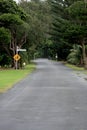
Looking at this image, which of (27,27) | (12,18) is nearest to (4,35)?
(12,18)

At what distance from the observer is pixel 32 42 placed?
218 feet

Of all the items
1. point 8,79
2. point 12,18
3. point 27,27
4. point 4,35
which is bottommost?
point 8,79

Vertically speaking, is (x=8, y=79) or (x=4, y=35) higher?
(x=4, y=35)

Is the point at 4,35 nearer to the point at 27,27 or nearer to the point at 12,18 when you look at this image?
the point at 12,18

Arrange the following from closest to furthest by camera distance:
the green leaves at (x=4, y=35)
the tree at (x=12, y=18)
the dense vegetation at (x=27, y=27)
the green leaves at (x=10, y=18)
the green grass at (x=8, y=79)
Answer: the green grass at (x=8, y=79)
the green leaves at (x=4, y=35)
the green leaves at (x=10, y=18)
the tree at (x=12, y=18)
the dense vegetation at (x=27, y=27)

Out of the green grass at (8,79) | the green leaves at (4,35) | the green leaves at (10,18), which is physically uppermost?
the green leaves at (10,18)

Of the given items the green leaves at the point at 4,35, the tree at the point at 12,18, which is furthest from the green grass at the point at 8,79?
the tree at the point at 12,18

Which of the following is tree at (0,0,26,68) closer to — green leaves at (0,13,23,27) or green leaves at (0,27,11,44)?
green leaves at (0,13,23,27)

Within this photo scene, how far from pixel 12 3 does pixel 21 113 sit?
48.9 metres

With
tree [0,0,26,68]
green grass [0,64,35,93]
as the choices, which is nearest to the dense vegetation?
tree [0,0,26,68]

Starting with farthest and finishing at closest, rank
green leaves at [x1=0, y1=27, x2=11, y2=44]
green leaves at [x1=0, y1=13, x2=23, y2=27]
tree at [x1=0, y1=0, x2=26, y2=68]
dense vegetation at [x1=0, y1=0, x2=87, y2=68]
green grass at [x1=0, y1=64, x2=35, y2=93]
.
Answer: dense vegetation at [x1=0, y1=0, x2=87, y2=68] → tree at [x1=0, y1=0, x2=26, y2=68] → green leaves at [x1=0, y1=13, x2=23, y2=27] → green leaves at [x1=0, y1=27, x2=11, y2=44] → green grass at [x1=0, y1=64, x2=35, y2=93]

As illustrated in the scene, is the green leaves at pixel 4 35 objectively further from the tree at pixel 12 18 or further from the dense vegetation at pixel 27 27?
the tree at pixel 12 18

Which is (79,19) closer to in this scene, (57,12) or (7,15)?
(7,15)

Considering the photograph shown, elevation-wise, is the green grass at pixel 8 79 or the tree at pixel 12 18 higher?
the tree at pixel 12 18
